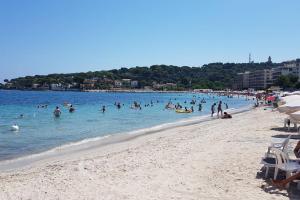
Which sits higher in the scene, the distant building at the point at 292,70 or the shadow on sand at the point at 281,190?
the distant building at the point at 292,70

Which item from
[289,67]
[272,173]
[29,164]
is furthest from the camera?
[289,67]

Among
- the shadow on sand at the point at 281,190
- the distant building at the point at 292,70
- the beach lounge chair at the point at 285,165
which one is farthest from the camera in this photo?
the distant building at the point at 292,70

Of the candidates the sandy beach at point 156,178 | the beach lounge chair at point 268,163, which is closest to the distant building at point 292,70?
the sandy beach at point 156,178

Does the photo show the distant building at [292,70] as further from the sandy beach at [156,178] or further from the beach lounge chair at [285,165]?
the beach lounge chair at [285,165]

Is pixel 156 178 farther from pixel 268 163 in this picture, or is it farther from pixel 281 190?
pixel 281 190

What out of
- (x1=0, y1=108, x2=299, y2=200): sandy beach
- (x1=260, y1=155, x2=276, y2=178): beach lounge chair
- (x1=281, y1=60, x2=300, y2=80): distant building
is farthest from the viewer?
(x1=281, y1=60, x2=300, y2=80): distant building

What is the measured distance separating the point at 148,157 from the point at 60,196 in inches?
177

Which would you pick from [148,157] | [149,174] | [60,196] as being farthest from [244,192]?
[148,157]

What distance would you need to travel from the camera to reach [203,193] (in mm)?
7652

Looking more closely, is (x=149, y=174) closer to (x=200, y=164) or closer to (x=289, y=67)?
(x=200, y=164)

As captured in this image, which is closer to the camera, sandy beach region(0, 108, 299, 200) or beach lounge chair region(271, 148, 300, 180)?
sandy beach region(0, 108, 299, 200)

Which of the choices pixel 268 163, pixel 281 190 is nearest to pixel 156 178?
pixel 268 163

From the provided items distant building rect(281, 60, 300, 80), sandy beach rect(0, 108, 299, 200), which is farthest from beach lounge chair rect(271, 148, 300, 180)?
distant building rect(281, 60, 300, 80)

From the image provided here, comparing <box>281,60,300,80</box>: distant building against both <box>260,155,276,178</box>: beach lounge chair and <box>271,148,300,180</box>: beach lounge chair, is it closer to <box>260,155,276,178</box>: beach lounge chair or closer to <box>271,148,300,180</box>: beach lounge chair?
<box>260,155,276,178</box>: beach lounge chair
